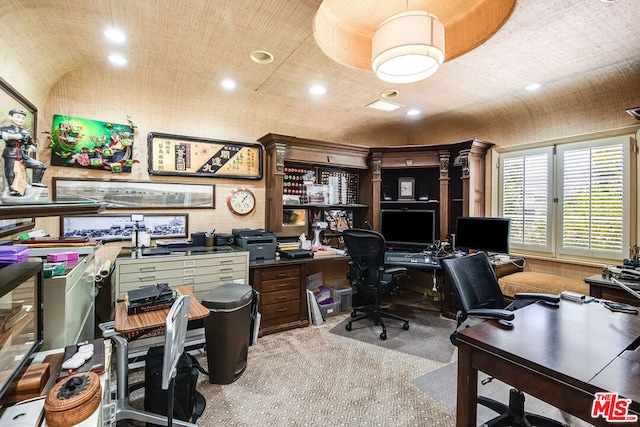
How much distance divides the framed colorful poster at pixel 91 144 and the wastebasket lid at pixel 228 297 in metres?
1.71

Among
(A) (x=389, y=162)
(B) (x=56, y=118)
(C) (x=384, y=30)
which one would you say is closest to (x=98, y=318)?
(B) (x=56, y=118)

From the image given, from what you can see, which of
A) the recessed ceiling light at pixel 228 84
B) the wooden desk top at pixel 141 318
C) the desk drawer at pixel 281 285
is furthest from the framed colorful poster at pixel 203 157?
the wooden desk top at pixel 141 318

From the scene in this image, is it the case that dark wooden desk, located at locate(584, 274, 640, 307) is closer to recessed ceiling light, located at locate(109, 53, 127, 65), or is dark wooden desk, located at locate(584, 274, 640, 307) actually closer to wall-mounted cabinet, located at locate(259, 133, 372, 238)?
wall-mounted cabinet, located at locate(259, 133, 372, 238)

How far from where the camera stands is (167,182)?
10.8 ft

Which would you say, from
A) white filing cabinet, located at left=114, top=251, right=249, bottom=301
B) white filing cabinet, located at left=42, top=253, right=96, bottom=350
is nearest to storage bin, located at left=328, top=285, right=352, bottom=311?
white filing cabinet, located at left=114, top=251, right=249, bottom=301

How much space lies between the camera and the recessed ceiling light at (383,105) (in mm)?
3572

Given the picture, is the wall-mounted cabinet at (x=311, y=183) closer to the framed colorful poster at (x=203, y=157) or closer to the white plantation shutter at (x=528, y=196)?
the framed colorful poster at (x=203, y=157)

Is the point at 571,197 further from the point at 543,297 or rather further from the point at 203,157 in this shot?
the point at 203,157

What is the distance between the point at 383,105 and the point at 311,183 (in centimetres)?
139

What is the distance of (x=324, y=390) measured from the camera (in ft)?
7.39

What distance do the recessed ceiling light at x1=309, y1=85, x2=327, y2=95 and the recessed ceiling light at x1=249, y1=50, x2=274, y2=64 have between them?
26.4 inches

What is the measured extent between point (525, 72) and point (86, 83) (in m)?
4.15

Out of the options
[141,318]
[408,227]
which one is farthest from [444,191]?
[141,318]

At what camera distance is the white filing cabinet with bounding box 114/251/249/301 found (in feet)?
8.55
